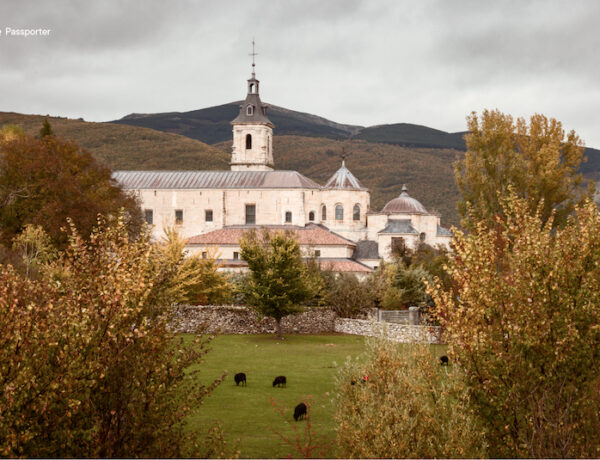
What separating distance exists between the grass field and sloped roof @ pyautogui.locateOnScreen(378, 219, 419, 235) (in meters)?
23.8

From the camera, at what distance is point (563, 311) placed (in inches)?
400

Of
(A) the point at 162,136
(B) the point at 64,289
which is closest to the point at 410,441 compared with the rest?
(B) the point at 64,289

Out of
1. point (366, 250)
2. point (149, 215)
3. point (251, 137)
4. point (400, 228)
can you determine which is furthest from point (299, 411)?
point (251, 137)

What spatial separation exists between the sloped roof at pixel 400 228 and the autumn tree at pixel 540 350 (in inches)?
1959

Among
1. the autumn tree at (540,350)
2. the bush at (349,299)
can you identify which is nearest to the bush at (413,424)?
the autumn tree at (540,350)

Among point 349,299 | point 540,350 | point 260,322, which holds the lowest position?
point 260,322

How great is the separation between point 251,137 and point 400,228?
23557 millimetres

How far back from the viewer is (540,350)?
1017 cm

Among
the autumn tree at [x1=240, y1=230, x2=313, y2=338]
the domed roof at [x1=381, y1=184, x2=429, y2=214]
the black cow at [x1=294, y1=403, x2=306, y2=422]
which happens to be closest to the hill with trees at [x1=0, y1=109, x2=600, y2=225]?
the domed roof at [x1=381, y1=184, x2=429, y2=214]

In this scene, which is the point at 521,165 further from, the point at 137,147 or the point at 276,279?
the point at 137,147

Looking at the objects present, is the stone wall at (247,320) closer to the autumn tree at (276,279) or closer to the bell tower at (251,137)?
the autumn tree at (276,279)

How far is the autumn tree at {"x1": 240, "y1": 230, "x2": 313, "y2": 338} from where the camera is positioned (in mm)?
36031

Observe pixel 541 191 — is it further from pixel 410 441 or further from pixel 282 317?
pixel 410 441

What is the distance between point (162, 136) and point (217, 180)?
230 feet
